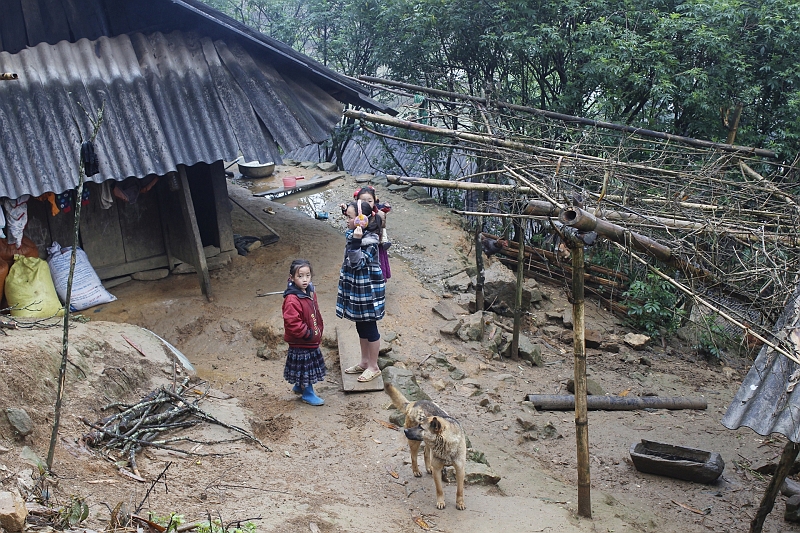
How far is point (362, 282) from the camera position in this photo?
7.20 m

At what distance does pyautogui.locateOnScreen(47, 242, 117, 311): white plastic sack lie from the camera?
30.3 feet

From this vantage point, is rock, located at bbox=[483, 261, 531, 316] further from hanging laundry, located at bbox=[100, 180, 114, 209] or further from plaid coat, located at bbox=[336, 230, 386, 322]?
hanging laundry, located at bbox=[100, 180, 114, 209]

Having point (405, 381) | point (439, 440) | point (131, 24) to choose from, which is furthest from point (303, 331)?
point (131, 24)

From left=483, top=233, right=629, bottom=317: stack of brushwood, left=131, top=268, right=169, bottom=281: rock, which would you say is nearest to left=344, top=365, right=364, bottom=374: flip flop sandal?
left=131, top=268, right=169, bottom=281: rock

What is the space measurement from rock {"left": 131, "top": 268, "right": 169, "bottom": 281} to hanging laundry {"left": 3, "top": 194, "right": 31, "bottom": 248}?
6.04ft

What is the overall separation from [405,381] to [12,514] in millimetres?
4376

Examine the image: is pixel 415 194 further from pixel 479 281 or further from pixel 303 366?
pixel 303 366

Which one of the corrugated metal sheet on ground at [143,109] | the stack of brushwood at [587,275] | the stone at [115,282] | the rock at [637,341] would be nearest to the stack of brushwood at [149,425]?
the corrugated metal sheet on ground at [143,109]

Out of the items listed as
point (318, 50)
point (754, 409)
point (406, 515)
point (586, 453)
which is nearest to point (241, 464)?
point (406, 515)

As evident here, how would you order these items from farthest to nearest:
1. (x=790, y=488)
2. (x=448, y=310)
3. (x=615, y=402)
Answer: (x=448, y=310)
(x=615, y=402)
(x=790, y=488)

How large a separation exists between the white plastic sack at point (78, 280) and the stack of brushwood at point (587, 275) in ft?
21.5

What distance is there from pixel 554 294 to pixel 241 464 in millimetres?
7692

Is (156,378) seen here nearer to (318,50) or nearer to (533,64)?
Answer: (533,64)

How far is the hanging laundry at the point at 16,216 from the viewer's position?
332 inches
